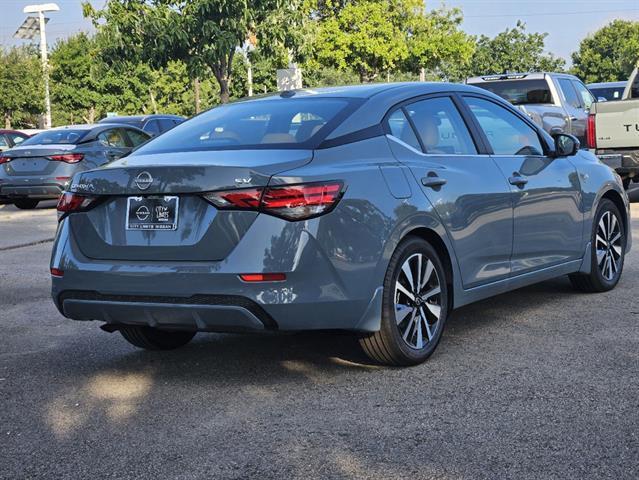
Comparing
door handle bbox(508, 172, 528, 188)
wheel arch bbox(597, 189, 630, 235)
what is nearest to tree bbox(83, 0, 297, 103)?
wheel arch bbox(597, 189, 630, 235)

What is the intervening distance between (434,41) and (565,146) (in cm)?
4201

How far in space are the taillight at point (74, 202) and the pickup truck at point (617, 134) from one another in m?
10.2

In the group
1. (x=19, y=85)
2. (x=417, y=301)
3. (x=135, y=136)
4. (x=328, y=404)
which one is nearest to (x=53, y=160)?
(x=135, y=136)

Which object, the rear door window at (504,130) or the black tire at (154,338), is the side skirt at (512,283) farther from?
the black tire at (154,338)

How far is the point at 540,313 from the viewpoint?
6883mm

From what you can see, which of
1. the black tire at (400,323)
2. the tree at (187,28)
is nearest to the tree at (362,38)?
the tree at (187,28)

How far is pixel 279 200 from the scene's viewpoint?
186 inches

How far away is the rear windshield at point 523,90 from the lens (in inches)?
703

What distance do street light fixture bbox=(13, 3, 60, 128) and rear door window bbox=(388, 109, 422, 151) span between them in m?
46.9

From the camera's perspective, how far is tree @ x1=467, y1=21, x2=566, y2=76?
319ft

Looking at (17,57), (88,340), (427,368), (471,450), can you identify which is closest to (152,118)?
(88,340)

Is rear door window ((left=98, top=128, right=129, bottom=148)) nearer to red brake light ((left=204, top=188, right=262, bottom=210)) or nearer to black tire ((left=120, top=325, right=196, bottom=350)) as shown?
black tire ((left=120, top=325, right=196, bottom=350))

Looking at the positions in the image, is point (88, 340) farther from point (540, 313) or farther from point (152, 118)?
point (152, 118)

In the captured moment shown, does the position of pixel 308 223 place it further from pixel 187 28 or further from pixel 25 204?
pixel 187 28
